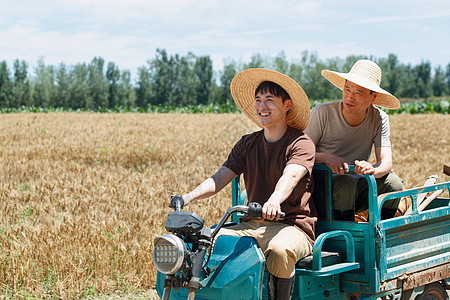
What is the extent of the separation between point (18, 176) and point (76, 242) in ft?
18.4

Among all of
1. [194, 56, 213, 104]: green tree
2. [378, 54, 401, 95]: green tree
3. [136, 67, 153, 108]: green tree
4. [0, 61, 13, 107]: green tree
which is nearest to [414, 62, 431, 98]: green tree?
[378, 54, 401, 95]: green tree

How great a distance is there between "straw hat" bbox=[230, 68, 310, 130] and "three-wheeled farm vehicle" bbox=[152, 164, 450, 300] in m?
0.45

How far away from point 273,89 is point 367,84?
36.4 inches

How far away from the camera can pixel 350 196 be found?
471cm

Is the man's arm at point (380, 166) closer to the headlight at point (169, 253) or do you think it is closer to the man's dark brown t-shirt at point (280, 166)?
the man's dark brown t-shirt at point (280, 166)

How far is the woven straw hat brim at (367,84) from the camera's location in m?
4.93

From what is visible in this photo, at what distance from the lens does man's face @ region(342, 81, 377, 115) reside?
5.03 metres

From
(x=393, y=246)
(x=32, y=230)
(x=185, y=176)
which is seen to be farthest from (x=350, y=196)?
(x=185, y=176)

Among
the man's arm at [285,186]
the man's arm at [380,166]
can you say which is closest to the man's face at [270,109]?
the man's arm at [285,186]

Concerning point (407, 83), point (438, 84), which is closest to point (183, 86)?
point (407, 83)

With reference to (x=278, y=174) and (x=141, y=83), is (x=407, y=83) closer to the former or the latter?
(x=141, y=83)

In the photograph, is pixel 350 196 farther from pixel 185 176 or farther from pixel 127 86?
pixel 127 86

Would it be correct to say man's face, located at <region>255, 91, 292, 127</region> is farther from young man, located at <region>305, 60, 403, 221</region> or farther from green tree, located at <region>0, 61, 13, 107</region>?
green tree, located at <region>0, 61, 13, 107</region>

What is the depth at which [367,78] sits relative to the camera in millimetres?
5094
